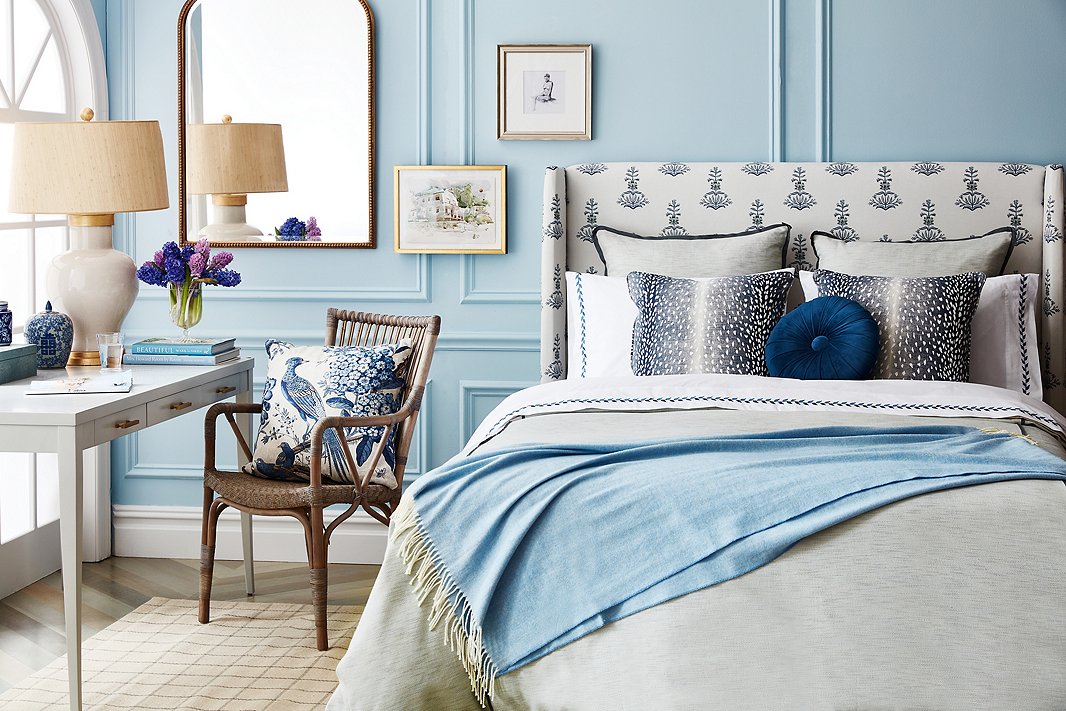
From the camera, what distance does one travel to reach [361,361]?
3105 mm

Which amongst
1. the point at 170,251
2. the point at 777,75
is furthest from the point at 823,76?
the point at 170,251

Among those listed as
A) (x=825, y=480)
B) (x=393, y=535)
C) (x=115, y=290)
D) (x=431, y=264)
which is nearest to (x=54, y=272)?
(x=115, y=290)

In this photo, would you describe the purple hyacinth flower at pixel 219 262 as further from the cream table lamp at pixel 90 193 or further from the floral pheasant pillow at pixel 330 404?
the floral pheasant pillow at pixel 330 404

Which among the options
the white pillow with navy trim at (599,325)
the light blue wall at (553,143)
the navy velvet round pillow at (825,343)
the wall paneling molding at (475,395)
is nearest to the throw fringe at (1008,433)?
the navy velvet round pillow at (825,343)

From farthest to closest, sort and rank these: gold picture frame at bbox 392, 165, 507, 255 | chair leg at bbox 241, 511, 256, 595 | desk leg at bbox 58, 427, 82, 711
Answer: gold picture frame at bbox 392, 165, 507, 255 < chair leg at bbox 241, 511, 256, 595 < desk leg at bbox 58, 427, 82, 711

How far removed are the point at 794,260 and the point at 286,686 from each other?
2.17 meters

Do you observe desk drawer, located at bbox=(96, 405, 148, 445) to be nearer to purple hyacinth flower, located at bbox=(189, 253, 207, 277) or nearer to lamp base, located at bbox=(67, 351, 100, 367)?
lamp base, located at bbox=(67, 351, 100, 367)

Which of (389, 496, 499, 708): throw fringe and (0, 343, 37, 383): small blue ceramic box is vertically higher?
(0, 343, 37, 383): small blue ceramic box

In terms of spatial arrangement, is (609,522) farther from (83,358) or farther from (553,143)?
(553,143)

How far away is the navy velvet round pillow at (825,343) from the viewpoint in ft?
9.75

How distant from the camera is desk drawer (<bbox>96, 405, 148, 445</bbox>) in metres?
2.55

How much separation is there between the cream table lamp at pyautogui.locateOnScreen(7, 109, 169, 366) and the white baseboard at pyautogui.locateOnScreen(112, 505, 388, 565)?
40.9 inches

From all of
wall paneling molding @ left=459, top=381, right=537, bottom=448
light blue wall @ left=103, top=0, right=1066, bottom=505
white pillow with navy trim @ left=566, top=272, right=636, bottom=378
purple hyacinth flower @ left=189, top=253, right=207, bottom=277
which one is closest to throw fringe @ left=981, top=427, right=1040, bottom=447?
white pillow with navy trim @ left=566, top=272, right=636, bottom=378

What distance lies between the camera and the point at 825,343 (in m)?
3.00
